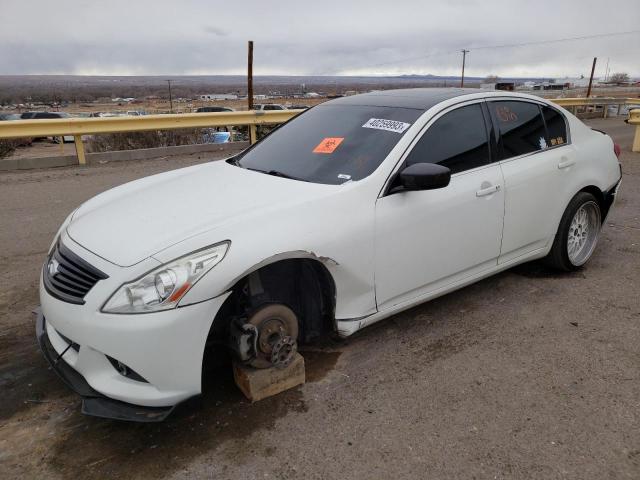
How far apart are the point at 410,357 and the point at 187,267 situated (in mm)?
1601

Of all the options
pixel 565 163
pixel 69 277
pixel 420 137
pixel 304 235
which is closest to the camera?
pixel 69 277

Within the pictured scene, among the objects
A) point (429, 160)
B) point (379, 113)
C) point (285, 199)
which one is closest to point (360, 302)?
point (285, 199)

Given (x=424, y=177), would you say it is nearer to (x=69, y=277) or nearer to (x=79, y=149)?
(x=69, y=277)

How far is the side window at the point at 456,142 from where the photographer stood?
3.38 metres

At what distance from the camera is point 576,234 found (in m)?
4.55

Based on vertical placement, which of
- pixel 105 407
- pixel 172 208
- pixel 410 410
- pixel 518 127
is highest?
pixel 518 127

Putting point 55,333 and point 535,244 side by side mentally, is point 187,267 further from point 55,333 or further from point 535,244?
point 535,244

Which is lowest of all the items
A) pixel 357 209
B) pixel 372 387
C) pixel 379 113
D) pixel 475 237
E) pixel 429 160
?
pixel 372 387

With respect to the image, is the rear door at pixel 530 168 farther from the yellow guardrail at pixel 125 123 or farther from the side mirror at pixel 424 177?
the yellow guardrail at pixel 125 123

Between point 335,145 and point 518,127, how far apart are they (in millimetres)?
1556

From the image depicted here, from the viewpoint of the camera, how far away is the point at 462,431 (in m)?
2.61

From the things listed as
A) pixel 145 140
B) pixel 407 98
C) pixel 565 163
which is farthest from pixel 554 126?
pixel 145 140

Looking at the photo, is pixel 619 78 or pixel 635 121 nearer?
pixel 635 121

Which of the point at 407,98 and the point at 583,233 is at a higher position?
the point at 407,98
